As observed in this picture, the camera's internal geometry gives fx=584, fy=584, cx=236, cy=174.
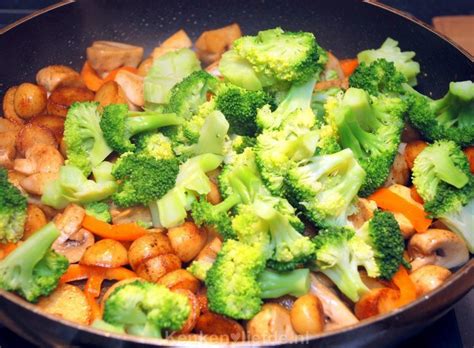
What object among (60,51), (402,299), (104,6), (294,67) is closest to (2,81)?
(60,51)

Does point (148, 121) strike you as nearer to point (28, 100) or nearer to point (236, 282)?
point (28, 100)

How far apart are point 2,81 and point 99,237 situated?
3.31ft

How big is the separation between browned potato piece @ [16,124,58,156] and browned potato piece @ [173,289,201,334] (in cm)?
93

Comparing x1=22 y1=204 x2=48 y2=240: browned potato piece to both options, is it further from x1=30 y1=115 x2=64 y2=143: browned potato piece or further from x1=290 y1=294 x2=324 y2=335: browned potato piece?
x1=290 y1=294 x2=324 y2=335: browned potato piece

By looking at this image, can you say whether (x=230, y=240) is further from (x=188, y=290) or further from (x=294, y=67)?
(x=294, y=67)

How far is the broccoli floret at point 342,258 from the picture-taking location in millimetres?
1946

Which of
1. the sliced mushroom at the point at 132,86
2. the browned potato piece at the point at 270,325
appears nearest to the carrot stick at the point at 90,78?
the sliced mushroom at the point at 132,86

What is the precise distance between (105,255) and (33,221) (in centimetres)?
30

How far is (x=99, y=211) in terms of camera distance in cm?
221

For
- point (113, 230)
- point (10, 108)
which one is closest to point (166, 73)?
point (10, 108)

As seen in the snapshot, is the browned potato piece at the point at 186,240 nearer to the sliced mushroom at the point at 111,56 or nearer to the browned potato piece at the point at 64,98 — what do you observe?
the browned potato piece at the point at 64,98

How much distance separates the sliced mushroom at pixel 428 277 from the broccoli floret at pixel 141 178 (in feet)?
3.07

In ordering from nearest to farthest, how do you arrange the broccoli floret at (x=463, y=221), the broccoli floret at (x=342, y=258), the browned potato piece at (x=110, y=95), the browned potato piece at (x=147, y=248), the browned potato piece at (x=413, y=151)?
the broccoli floret at (x=342, y=258) → the browned potato piece at (x=147, y=248) → the broccoli floret at (x=463, y=221) → the browned potato piece at (x=413, y=151) → the browned potato piece at (x=110, y=95)

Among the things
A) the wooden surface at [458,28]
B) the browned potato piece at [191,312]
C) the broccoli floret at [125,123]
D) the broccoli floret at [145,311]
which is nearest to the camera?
the broccoli floret at [145,311]
